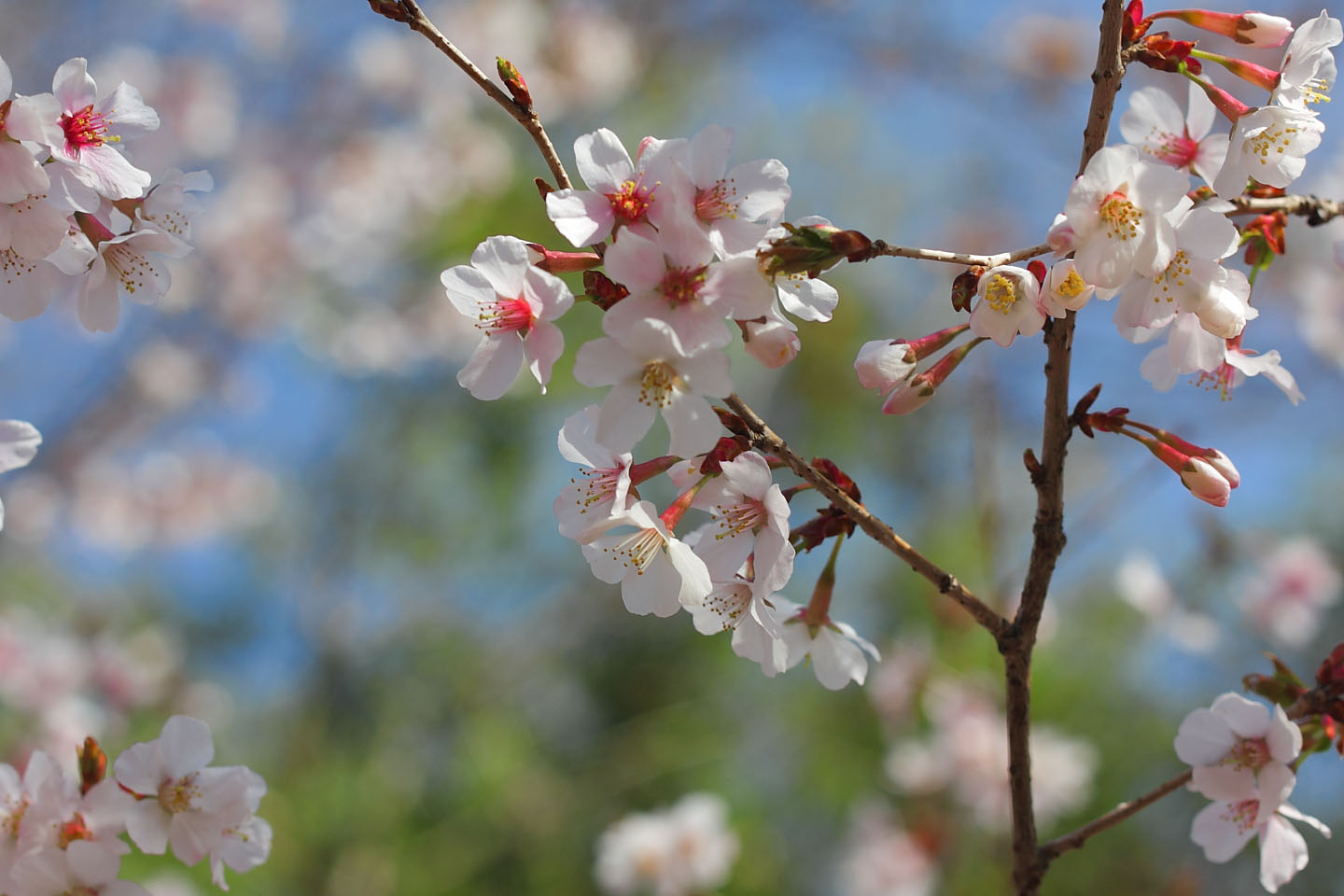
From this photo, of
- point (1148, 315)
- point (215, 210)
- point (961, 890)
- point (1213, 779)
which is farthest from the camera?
point (215, 210)

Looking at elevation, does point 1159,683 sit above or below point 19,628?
below

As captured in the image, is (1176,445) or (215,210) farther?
(215,210)

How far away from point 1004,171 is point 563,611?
342 cm

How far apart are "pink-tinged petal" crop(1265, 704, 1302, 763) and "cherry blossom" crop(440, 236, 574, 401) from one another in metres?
0.74

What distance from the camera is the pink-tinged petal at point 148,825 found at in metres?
0.91

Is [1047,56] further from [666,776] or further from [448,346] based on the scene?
[666,776]

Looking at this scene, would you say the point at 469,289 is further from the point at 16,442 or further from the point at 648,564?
the point at 16,442

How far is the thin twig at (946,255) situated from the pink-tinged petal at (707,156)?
127mm

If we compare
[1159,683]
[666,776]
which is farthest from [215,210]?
[1159,683]

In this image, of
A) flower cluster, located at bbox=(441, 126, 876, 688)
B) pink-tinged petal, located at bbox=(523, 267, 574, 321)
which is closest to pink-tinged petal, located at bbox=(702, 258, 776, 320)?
flower cluster, located at bbox=(441, 126, 876, 688)

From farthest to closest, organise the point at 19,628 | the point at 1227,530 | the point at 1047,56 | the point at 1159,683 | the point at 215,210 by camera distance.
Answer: the point at 215,210 < the point at 1047,56 < the point at 1159,683 < the point at 19,628 < the point at 1227,530

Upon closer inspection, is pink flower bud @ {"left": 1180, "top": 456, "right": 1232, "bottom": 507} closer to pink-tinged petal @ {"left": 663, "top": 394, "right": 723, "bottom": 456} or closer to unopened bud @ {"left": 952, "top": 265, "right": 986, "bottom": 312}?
unopened bud @ {"left": 952, "top": 265, "right": 986, "bottom": 312}

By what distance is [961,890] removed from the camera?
3219 mm

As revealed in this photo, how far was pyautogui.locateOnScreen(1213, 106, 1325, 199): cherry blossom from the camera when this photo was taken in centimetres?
78
